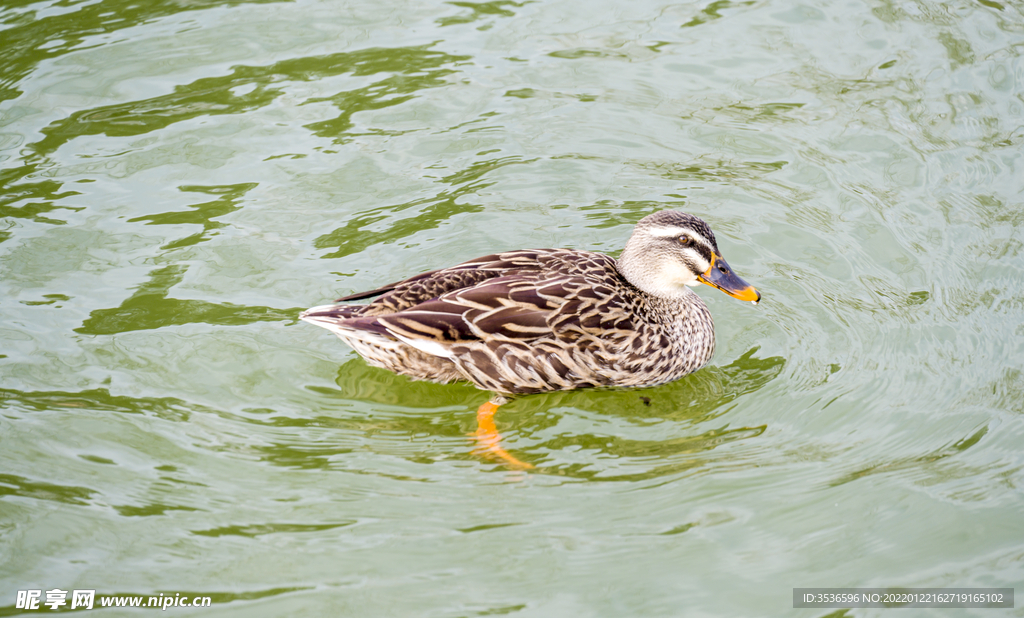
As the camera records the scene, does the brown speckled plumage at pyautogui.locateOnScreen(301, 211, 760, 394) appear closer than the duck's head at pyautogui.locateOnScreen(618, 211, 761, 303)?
Yes

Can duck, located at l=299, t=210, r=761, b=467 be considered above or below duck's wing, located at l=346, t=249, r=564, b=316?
below

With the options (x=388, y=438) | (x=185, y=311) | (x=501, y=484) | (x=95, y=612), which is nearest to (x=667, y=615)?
(x=501, y=484)

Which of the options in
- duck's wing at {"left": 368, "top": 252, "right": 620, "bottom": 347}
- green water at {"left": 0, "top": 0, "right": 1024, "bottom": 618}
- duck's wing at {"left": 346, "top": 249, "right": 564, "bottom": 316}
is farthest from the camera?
duck's wing at {"left": 346, "top": 249, "right": 564, "bottom": 316}

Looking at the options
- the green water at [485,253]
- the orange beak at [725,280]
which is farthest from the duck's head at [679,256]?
the green water at [485,253]

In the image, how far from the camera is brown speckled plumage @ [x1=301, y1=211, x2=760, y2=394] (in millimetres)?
6441

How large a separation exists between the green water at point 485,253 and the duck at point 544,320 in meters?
0.21

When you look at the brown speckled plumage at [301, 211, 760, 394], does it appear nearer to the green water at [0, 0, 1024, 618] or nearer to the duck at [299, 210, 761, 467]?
the duck at [299, 210, 761, 467]

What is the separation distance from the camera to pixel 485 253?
7914 mm

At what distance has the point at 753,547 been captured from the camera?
5387mm

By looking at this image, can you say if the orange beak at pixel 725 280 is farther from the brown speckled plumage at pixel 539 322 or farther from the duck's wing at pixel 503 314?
the duck's wing at pixel 503 314

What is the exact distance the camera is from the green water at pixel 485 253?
17.6ft

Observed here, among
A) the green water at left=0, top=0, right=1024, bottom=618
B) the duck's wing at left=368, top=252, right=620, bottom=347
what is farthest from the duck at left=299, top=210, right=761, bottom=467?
the green water at left=0, top=0, right=1024, bottom=618

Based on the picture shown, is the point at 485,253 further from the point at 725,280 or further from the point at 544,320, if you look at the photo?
the point at 725,280

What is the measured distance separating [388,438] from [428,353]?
689 millimetres
